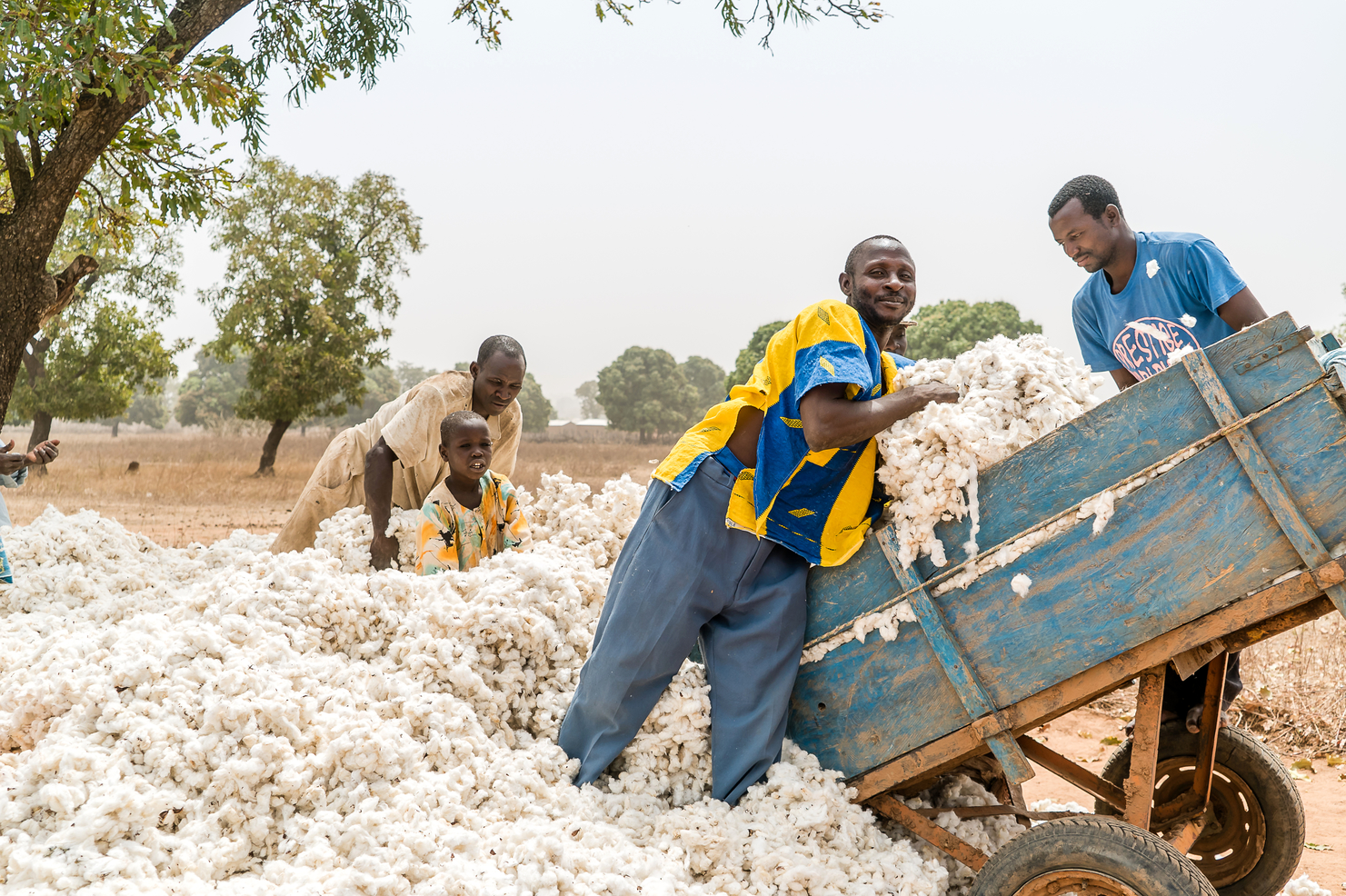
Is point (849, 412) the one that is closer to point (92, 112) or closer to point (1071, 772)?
point (1071, 772)

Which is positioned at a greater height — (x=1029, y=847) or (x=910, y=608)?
(x=910, y=608)

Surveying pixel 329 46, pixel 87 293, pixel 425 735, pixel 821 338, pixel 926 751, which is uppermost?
pixel 87 293

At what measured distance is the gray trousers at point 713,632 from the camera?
231 centimetres

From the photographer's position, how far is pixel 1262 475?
1.80m

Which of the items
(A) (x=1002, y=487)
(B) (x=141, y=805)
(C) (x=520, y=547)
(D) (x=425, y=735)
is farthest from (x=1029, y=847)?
(C) (x=520, y=547)

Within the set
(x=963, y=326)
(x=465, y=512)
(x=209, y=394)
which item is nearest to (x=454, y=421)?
(x=465, y=512)

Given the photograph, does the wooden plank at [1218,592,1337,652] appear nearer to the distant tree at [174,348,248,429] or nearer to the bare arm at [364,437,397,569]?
the bare arm at [364,437,397,569]

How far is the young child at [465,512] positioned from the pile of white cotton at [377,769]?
1.84 ft

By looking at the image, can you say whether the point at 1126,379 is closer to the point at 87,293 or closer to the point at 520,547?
the point at 520,547

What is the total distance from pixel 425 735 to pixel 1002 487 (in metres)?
1.69

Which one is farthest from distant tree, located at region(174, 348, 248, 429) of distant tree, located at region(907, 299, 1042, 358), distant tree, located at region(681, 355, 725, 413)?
distant tree, located at region(907, 299, 1042, 358)

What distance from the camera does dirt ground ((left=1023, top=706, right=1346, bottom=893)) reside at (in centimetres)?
310

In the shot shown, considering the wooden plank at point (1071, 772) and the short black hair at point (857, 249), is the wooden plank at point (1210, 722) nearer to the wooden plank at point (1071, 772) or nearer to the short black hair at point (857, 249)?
the wooden plank at point (1071, 772)

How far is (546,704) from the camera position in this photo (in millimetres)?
2627
